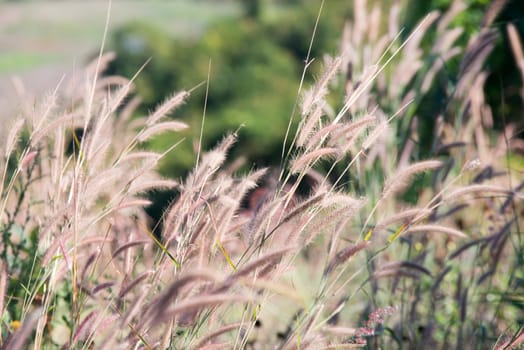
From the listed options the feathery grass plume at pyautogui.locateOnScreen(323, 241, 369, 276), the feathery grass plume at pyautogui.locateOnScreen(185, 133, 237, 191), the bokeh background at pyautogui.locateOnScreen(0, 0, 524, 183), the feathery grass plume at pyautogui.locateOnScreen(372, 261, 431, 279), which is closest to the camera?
the feathery grass plume at pyautogui.locateOnScreen(323, 241, 369, 276)

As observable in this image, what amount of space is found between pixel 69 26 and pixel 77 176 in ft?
63.0

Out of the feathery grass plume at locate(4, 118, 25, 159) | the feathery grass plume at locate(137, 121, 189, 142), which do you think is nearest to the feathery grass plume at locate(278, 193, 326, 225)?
the feathery grass plume at locate(137, 121, 189, 142)

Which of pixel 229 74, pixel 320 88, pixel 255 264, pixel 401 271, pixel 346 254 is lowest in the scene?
pixel 229 74

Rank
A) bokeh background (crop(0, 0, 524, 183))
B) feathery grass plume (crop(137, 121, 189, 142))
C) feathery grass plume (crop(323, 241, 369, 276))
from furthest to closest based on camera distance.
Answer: bokeh background (crop(0, 0, 524, 183))
feathery grass plume (crop(137, 121, 189, 142))
feathery grass plume (crop(323, 241, 369, 276))

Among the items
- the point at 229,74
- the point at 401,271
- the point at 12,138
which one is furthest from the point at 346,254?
the point at 229,74

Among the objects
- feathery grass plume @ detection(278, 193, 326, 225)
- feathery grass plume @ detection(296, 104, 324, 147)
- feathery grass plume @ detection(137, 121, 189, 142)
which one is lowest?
feathery grass plume @ detection(137, 121, 189, 142)

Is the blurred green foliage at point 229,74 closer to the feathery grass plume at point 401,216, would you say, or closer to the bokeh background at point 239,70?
the bokeh background at point 239,70

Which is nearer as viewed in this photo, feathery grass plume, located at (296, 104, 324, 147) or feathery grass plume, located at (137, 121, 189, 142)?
feathery grass plume, located at (296, 104, 324, 147)

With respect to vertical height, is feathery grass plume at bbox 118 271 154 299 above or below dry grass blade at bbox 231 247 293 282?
below

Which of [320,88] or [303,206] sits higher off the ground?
[320,88]

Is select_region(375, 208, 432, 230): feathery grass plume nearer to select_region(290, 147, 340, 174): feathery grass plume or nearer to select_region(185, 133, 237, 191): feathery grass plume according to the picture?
select_region(290, 147, 340, 174): feathery grass plume

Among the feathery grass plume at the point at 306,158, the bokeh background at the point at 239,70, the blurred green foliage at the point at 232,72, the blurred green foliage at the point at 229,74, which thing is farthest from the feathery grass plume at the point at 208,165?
the blurred green foliage at the point at 229,74

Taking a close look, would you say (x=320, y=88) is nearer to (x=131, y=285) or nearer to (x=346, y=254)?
(x=346, y=254)

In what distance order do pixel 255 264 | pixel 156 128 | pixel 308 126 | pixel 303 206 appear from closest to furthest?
pixel 255 264 → pixel 303 206 → pixel 308 126 → pixel 156 128
